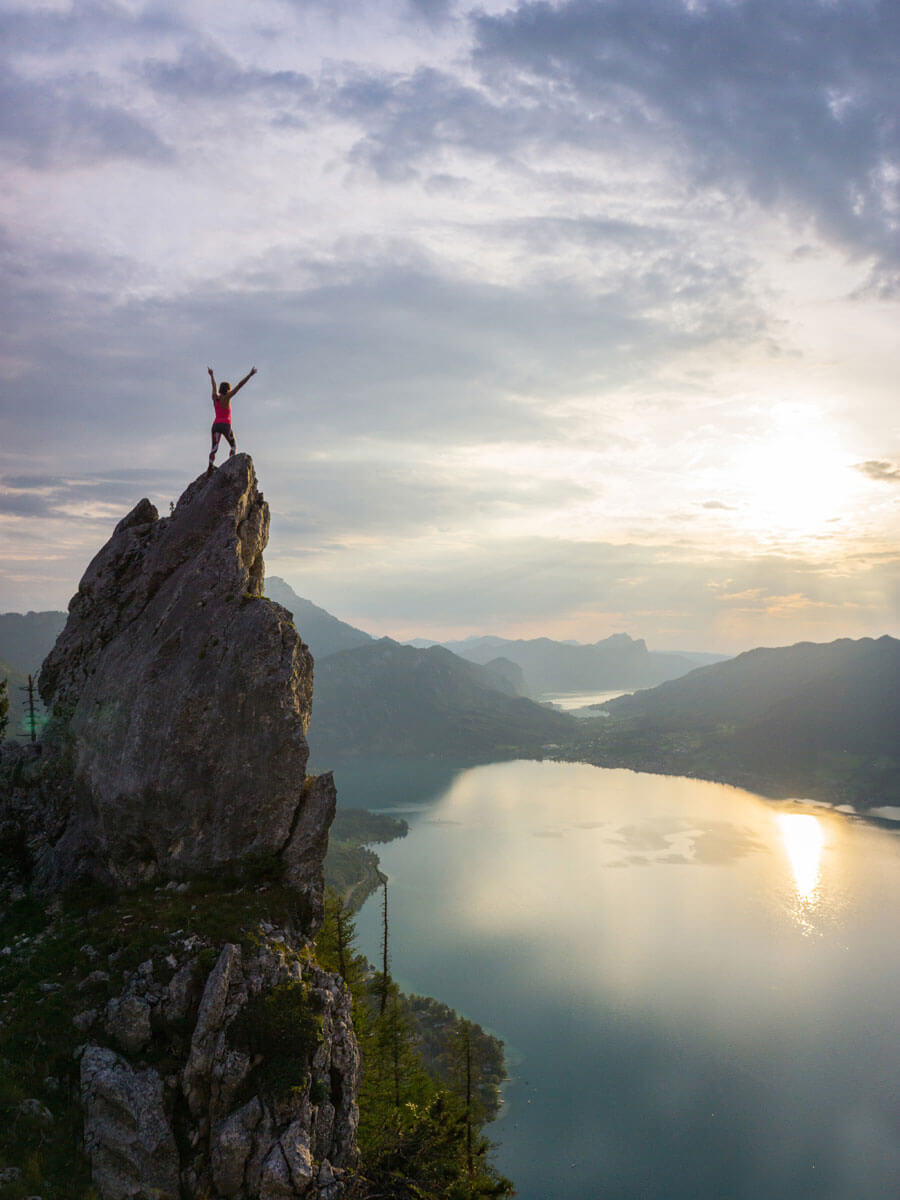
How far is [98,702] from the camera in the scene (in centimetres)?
3250

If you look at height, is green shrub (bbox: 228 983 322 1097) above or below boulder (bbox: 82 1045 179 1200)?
above

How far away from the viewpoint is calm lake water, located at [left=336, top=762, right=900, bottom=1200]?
219 feet

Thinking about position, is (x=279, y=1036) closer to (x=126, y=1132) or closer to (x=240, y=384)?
(x=126, y=1132)

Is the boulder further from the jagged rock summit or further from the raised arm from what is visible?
the raised arm

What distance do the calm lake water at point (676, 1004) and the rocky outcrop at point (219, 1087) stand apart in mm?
56071

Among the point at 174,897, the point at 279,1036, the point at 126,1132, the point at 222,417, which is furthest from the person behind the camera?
the point at 222,417

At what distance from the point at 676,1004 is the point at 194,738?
93.6m

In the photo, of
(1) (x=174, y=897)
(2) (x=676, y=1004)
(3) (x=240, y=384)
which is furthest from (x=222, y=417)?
(2) (x=676, y=1004)

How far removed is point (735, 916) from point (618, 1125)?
66.7 metres

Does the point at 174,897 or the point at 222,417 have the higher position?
the point at 222,417

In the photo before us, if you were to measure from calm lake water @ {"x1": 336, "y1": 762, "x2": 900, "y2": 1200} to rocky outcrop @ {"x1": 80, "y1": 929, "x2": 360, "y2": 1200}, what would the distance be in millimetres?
56071

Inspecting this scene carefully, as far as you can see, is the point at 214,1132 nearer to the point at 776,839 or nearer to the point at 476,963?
the point at 476,963

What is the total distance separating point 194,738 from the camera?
29188mm

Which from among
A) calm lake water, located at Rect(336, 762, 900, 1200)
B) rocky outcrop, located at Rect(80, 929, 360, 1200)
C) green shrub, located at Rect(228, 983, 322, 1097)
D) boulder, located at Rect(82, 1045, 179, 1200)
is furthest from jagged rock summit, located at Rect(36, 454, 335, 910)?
calm lake water, located at Rect(336, 762, 900, 1200)
